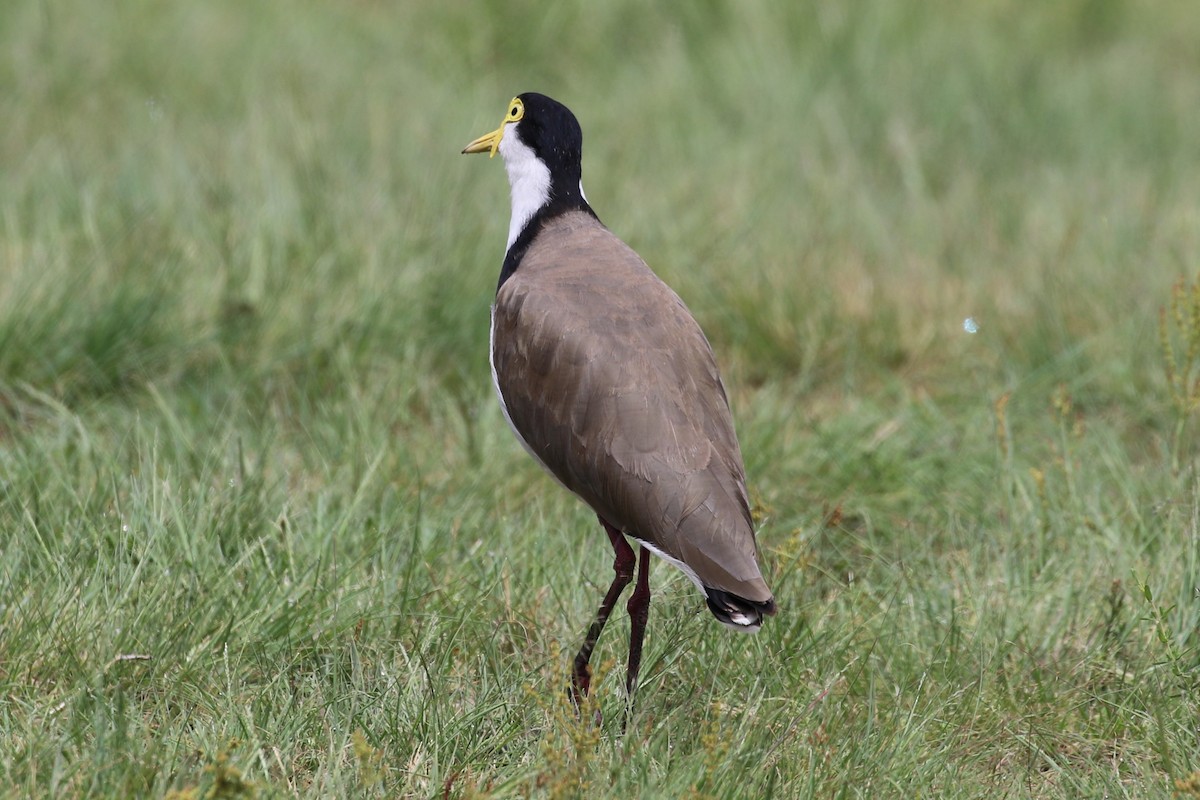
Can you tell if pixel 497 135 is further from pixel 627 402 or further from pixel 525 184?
pixel 627 402

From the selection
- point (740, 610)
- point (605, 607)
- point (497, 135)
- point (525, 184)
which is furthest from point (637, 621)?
point (497, 135)

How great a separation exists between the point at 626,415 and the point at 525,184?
95 cm

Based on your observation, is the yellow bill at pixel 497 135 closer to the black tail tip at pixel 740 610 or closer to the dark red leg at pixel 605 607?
the dark red leg at pixel 605 607

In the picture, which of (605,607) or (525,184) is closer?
(605,607)

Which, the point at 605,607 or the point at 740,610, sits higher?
the point at 740,610

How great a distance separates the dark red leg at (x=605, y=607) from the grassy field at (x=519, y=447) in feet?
0.33

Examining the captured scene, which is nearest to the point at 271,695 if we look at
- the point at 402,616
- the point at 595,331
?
the point at 402,616

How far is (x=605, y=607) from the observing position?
11.1 ft

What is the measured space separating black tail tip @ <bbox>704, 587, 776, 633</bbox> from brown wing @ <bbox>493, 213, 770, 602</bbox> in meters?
0.02

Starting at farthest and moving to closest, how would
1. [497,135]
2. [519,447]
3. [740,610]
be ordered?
[519,447] < [497,135] < [740,610]

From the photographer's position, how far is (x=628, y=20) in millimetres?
8172

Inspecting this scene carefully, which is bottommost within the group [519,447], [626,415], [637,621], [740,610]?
[519,447]

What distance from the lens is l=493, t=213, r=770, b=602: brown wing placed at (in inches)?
123

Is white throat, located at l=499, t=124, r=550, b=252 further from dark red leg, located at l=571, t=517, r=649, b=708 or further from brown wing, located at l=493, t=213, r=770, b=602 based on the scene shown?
dark red leg, located at l=571, t=517, r=649, b=708
